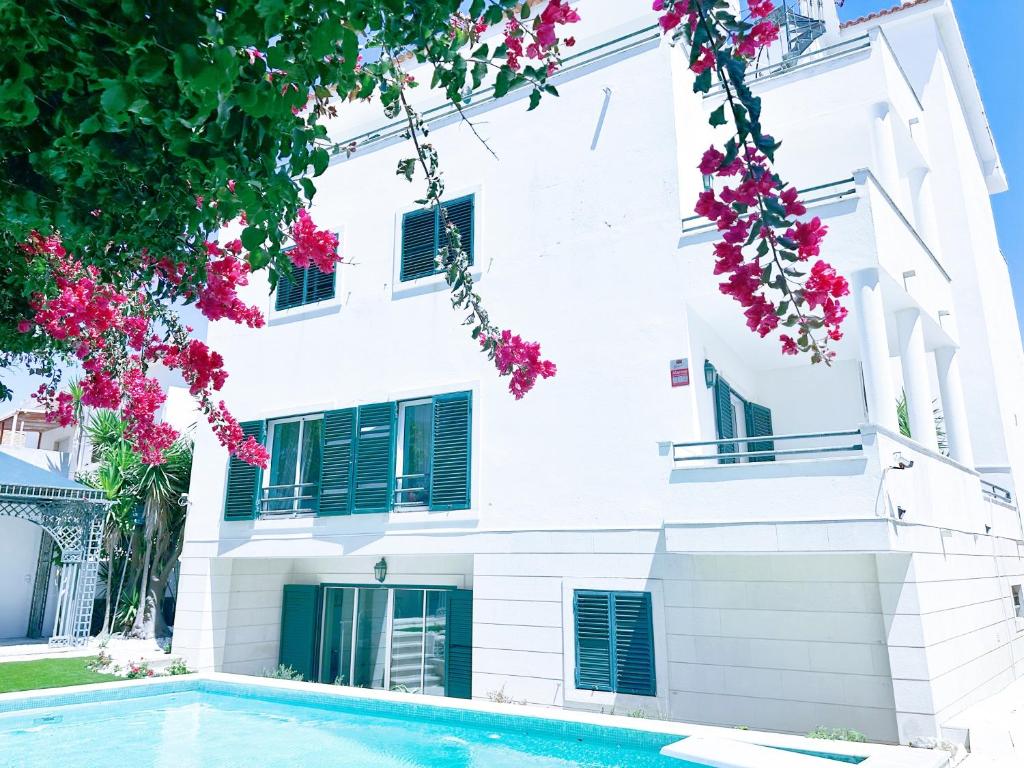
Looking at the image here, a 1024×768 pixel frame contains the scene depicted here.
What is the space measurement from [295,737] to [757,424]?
28.7 feet

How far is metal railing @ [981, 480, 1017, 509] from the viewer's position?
1208 cm

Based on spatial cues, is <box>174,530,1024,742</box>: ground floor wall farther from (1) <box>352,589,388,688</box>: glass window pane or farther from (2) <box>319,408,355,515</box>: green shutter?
(1) <box>352,589,388,688</box>: glass window pane

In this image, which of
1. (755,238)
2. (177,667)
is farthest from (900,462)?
(177,667)

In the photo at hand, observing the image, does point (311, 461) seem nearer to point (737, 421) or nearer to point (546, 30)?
point (737, 421)

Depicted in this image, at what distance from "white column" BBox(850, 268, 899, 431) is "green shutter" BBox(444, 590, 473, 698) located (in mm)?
6649

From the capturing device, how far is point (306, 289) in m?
14.4

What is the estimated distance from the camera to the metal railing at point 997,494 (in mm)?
12078

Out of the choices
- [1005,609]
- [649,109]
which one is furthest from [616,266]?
[1005,609]

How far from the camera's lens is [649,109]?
11266 millimetres

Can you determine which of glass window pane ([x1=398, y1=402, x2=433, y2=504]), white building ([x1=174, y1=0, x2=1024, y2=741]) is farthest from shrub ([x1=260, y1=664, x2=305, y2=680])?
glass window pane ([x1=398, y1=402, x2=433, y2=504])

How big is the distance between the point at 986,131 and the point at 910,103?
641 centimetres

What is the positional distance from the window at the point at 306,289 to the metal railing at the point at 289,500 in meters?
3.52

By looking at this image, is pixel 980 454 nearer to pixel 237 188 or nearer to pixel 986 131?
pixel 986 131

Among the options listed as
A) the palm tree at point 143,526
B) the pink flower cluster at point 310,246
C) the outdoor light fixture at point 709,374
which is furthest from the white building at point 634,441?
the pink flower cluster at point 310,246
